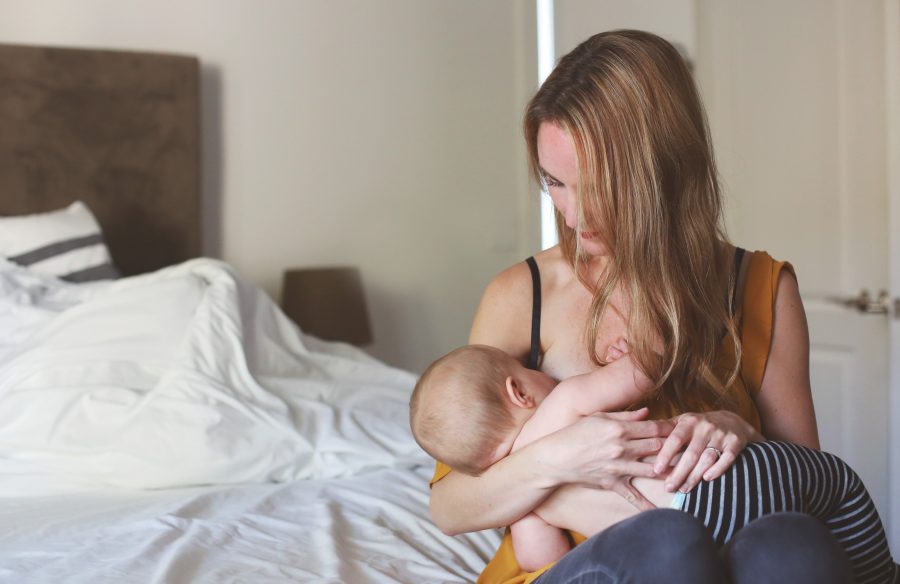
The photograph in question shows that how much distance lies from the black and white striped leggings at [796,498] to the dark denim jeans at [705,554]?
3.1 inches

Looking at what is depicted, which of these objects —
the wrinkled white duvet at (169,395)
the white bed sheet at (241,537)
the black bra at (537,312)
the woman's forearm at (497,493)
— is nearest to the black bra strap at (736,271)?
the black bra at (537,312)

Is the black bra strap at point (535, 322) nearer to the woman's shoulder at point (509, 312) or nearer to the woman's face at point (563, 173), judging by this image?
the woman's shoulder at point (509, 312)

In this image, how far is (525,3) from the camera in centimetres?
349

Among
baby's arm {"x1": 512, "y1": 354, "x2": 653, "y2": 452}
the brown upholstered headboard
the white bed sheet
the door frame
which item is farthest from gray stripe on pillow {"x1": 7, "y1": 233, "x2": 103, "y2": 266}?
the door frame

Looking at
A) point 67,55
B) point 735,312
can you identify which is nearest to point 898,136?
point 735,312

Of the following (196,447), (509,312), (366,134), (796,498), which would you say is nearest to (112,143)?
(366,134)

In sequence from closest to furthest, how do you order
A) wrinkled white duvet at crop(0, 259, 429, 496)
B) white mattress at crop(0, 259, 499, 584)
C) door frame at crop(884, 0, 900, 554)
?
white mattress at crop(0, 259, 499, 584) < wrinkled white duvet at crop(0, 259, 429, 496) < door frame at crop(884, 0, 900, 554)

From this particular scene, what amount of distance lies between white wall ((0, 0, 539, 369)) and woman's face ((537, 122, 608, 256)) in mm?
1899

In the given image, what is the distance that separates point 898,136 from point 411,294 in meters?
1.77

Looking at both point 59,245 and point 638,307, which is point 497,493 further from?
point 59,245

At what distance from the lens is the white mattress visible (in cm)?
138

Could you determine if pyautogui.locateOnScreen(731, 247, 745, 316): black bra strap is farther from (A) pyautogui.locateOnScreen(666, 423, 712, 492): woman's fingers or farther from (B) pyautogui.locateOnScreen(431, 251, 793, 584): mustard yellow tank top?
(A) pyautogui.locateOnScreen(666, 423, 712, 492): woman's fingers

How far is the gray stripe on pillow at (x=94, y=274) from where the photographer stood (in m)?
2.29

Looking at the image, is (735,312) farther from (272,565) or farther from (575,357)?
(272,565)
